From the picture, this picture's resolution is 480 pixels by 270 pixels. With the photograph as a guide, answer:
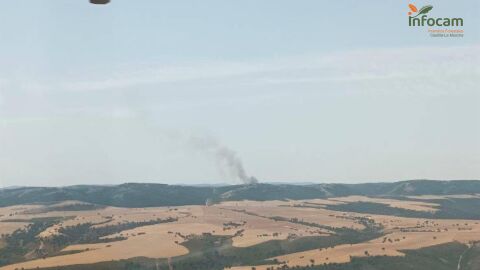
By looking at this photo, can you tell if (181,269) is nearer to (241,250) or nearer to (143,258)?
(143,258)

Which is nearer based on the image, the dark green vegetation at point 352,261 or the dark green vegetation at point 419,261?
the dark green vegetation at point 352,261

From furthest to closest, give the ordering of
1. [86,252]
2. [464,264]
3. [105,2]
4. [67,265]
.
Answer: [86,252], [464,264], [67,265], [105,2]

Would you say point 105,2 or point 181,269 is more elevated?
point 105,2

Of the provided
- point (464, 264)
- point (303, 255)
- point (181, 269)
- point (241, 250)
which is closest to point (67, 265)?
point (181, 269)

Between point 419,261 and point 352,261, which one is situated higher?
point 352,261

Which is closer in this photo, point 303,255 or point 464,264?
point 464,264

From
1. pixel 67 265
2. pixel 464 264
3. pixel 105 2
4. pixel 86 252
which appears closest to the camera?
pixel 105 2

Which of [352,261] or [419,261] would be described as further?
[419,261]

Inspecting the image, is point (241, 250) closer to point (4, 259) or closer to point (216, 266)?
point (216, 266)

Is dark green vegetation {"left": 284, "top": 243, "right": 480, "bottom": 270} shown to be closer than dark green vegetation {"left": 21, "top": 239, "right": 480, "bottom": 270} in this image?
No
